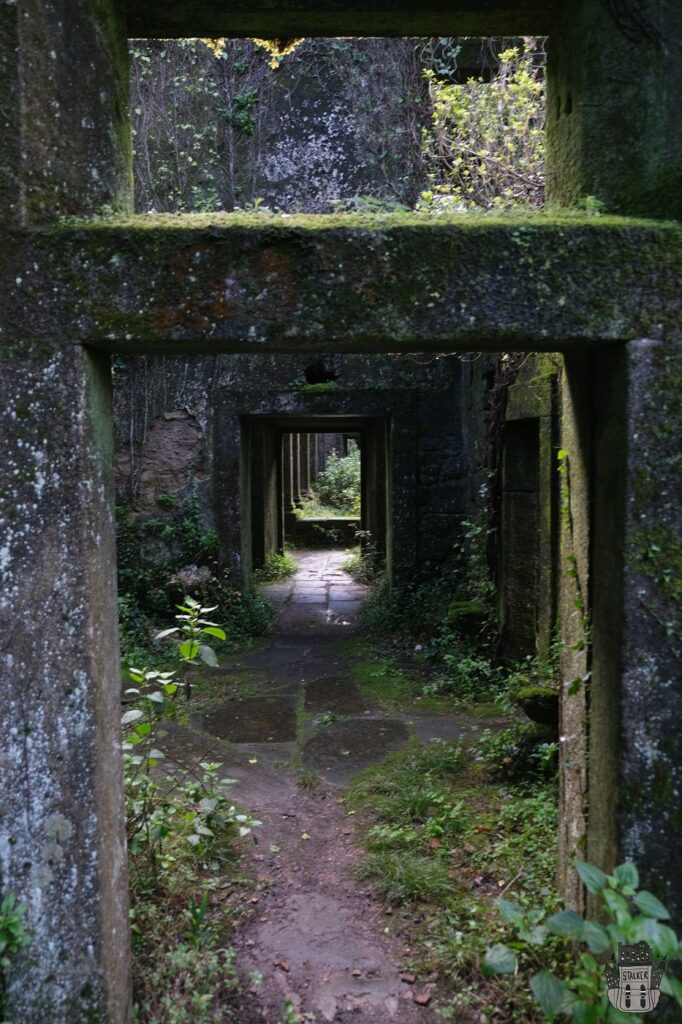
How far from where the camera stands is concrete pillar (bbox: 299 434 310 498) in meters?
19.4

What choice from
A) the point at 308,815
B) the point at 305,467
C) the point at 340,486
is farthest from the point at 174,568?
the point at 305,467

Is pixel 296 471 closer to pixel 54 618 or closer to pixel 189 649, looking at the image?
pixel 189 649

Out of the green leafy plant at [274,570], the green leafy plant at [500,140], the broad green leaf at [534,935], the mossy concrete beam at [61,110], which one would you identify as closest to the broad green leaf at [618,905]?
the broad green leaf at [534,935]

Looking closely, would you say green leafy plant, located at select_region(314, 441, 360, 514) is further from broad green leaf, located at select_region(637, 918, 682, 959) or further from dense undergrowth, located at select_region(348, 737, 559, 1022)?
broad green leaf, located at select_region(637, 918, 682, 959)

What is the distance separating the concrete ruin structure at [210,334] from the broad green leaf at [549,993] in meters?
0.36

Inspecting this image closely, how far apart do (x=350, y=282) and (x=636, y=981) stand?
75.8 inches

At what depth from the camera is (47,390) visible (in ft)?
5.98

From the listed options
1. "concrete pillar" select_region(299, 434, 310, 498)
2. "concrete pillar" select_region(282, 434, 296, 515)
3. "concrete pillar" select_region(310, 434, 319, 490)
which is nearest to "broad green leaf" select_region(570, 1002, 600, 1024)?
"concrete pillar" select_region(282, 434, 296, 515)

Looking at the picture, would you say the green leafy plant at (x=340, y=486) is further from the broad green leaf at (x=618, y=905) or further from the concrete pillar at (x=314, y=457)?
the broad green leaf at (x=618, y=905)

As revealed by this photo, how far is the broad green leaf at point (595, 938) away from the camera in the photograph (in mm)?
1586

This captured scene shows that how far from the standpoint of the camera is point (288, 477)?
16344 mm

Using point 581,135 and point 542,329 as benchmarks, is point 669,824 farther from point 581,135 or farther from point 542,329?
point 581,135

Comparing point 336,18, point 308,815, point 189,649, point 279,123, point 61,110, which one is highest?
point 279,123

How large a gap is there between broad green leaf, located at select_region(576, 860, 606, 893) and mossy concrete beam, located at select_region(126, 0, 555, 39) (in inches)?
91.4
